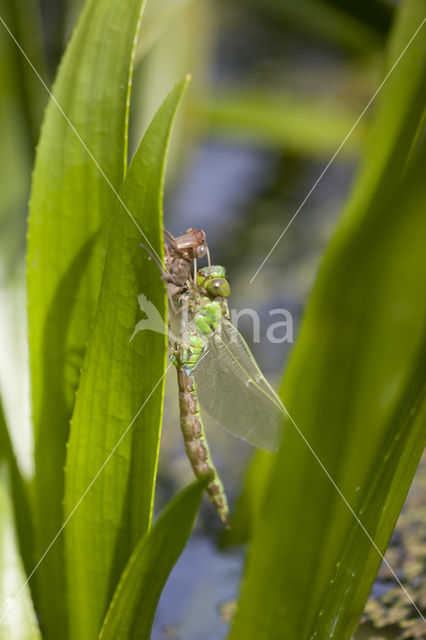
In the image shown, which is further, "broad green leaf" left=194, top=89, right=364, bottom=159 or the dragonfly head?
"broad green leaf" left=194, top=89, right=364, bottom=159

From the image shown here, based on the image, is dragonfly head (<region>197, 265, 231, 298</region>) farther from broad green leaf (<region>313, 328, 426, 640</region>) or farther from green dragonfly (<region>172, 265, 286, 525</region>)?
broad green leaf (<region>313, 328, 426, 640</region>)

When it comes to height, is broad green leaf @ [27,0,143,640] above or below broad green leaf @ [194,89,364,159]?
below

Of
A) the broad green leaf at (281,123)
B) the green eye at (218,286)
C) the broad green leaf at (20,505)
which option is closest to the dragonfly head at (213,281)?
the green eye at (218,286)

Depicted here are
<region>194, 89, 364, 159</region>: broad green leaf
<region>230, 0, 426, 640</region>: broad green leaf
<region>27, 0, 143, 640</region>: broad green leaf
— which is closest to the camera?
<region>230, 0, 426, 640</region>: broad green leaf

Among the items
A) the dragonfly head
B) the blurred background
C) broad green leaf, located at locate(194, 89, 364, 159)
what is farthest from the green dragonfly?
broad green leaf, located at locate(194, 89, 364, 159)

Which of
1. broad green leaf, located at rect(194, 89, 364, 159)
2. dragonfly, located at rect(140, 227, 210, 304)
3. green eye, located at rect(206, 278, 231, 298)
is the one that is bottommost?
green eye, located at rect(206, 278, 231, 298)

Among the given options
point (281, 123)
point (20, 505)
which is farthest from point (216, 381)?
point (281, 123)

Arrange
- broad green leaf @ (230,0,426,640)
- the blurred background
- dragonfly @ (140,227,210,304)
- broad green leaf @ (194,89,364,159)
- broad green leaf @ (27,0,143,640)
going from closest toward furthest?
broad green leaf @ (230,0,426,640), broad green leaf @ (27,0,143,640), dragonfly @ (140,227,210,304), the blurred background, broad green leaf @ (194,89,364,159)

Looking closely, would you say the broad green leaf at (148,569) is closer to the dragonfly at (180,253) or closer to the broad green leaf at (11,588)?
the broad green leaf at (11,588)
